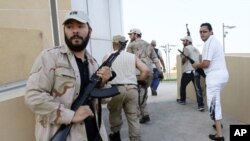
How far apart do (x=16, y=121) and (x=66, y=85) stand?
0.48 m

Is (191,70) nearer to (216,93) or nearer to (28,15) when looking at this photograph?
(216,93)

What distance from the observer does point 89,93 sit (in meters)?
2.11

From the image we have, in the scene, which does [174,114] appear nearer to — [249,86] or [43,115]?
[249,86]

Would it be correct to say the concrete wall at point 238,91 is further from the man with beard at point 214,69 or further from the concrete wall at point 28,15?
the concrete wall at point 28,15

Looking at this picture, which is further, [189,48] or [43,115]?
[189,48]

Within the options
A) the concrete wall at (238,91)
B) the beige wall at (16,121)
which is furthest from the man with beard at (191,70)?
the beige wall at (16,121)

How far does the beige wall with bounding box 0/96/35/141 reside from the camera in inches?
80.5

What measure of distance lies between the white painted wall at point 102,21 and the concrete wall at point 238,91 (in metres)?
3.02

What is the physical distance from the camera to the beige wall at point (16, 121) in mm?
2045

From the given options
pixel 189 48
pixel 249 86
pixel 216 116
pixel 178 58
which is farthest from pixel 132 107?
pixel 178 58

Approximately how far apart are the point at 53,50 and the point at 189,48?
5.28 metres

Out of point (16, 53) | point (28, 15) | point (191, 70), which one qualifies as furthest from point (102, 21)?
point (16, 53)

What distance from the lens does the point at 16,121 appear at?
2.17 meters

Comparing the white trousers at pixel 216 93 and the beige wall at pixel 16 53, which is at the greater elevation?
the beige wall at pixel 16 53
